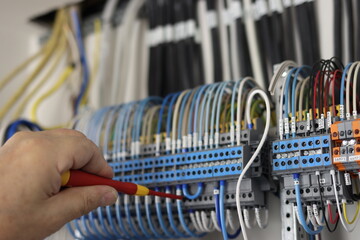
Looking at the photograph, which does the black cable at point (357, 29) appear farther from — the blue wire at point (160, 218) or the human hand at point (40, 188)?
the human hand at point (40, 188)

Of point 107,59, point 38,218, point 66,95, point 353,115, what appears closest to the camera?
point 38,218

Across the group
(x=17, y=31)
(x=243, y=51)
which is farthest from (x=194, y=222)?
(x=17, y=31)

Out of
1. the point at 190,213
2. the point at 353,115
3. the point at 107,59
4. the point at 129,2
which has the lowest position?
the point at 190,213

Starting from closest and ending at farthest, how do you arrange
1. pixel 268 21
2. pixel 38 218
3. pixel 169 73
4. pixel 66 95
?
pixel 38 218 < pixel 268 21 < pixel 169 73 < pixel 66 95

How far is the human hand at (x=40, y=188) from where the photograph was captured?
3.12ft

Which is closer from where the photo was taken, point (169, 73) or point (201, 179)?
point (201, 179)

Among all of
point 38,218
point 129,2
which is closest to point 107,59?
point 129,2

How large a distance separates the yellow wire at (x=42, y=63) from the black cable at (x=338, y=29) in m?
1.30

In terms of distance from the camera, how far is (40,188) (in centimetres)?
96

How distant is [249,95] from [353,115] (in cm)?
30

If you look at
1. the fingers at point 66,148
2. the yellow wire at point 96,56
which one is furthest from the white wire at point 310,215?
the yellow wire at point 96,56

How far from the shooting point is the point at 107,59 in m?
2.02

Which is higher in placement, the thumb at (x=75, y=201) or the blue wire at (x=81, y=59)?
the blue wire at (x=81, y=59)

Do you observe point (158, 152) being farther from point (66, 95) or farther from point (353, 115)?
point (66, 95)
